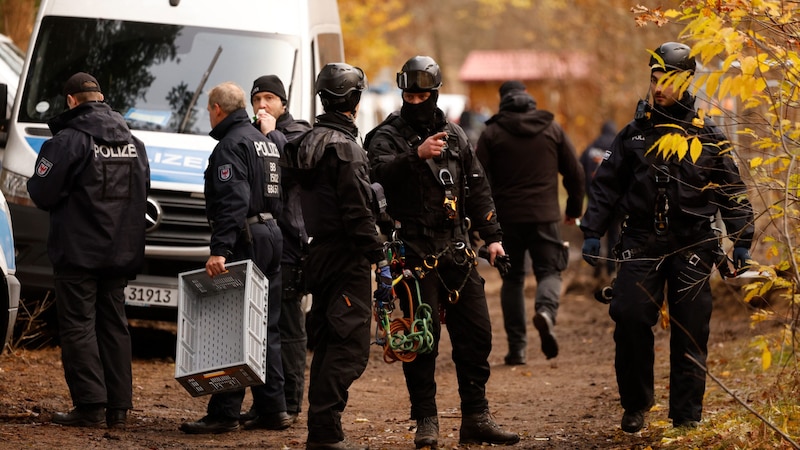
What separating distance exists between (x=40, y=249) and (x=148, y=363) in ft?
4.14

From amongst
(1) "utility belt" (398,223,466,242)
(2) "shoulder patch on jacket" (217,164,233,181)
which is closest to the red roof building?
(2) "shoulder patch on jacket" (217,164,233,181)

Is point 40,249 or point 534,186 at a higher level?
point 534,186

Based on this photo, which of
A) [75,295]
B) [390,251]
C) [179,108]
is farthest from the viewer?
[179,108]

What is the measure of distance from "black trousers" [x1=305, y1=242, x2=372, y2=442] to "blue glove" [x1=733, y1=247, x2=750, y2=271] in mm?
1896

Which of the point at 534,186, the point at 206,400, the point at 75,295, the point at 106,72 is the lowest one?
the point at 206,400

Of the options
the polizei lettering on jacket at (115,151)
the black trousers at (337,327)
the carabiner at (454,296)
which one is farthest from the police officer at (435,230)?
the polizei lettering on jacket at (115,151)

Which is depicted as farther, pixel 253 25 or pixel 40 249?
Result: pixel 253 25

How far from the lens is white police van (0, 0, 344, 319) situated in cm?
926

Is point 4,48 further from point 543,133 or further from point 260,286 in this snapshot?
point 260,286

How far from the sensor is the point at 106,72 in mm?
9945

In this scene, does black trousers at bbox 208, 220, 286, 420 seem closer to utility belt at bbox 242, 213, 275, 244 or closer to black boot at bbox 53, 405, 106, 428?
utility belt at bbox 242, 213, 275, 244

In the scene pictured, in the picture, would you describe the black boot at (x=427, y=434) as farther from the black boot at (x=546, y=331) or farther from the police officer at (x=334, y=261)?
the black boot at (x=546, y=331)

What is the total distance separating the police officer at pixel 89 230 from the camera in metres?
7.16

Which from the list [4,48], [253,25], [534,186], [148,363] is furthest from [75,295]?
[4,48]
